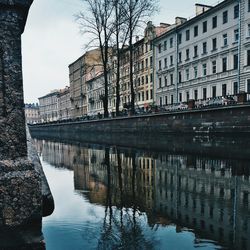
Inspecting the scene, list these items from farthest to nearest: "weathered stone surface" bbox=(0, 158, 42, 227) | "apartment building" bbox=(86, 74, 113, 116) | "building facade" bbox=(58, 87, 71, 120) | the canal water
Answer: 1. "building facade" bbox=(58, 87, 71, 120)
2. "apartment building" bbox=(86, 74, 113, 116)
3. the canal water
4. "weathered stone surface" bbox=(0, 158, 42, 227)

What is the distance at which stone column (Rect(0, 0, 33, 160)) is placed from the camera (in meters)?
2.34

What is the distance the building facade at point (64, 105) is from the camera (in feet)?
381

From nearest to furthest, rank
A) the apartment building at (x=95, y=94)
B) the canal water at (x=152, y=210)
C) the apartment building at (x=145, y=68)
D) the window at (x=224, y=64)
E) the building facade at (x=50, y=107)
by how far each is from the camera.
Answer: the canal water at (x=152, y=210)
the window at (x=224, y=64)
the apartment building at (x=145, y=68)
the apartment building at (x=95, y=94)
the building facade at (x=50, y=107)

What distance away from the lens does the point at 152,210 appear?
5406 millimetres

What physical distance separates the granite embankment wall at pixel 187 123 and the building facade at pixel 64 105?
78798mm

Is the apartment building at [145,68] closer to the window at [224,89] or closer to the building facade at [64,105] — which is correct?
the window at [224,89]

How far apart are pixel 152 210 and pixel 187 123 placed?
68.6ft

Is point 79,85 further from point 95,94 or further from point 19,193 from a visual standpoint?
point 19,193

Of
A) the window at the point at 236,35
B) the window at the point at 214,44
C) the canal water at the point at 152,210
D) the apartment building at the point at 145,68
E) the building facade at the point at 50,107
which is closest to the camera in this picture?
the canal water at the point at 152,210

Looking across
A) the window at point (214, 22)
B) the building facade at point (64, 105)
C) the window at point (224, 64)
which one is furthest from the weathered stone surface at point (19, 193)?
the building facade at point (64, 105)

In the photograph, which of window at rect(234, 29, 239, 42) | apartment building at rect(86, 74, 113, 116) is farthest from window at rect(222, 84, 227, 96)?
apartment building at rect(86, 74, 113, 116)

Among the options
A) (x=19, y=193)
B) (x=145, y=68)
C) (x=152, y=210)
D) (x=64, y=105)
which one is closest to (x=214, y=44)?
(x=145, y=68)

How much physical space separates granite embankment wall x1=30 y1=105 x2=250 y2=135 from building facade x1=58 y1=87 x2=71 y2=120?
7880 centimetres

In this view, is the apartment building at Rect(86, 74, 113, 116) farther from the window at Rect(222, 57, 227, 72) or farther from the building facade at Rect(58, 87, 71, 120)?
the window at Rect(222, 57, 227, 72)
